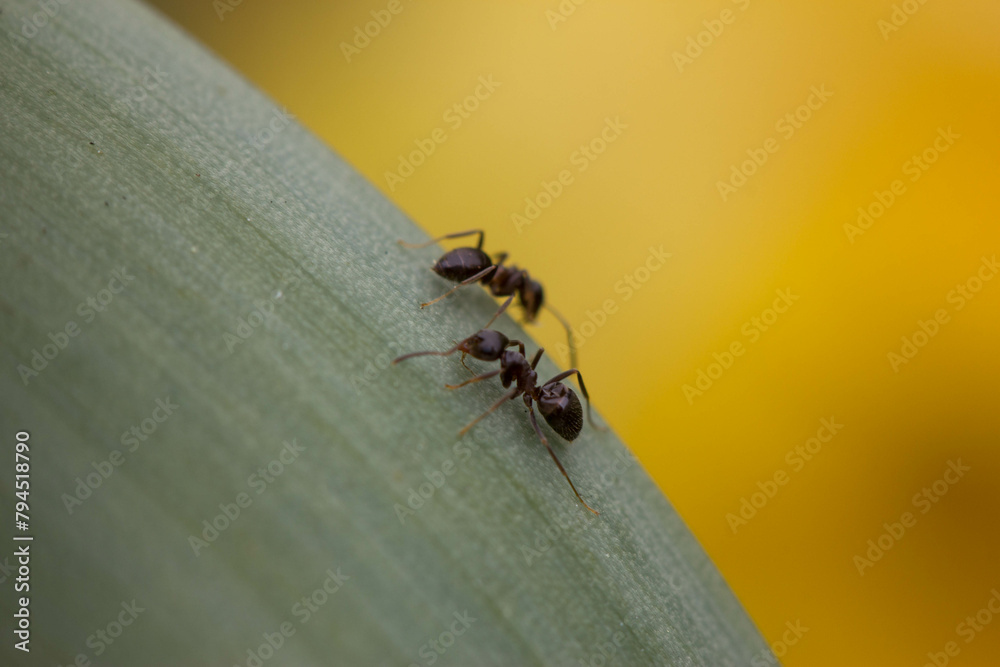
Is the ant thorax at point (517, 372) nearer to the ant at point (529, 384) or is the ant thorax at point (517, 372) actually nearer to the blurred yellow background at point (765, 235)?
the ant at point (529, 384)

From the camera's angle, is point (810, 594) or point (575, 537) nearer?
point (575, 537)

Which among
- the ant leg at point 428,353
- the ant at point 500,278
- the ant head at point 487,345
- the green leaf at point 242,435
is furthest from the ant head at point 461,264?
the green leaf at point 242,435

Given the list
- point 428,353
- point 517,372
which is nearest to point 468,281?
point 517,372

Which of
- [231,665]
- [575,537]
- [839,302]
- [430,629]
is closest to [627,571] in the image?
[575,537]

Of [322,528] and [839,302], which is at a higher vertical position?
[839,302]

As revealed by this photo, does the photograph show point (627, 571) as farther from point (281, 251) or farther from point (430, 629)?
point (281, 251)

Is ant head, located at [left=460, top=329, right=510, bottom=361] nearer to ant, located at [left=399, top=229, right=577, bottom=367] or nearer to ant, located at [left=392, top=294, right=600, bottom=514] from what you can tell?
ant, located at [left=392, top=294, right=600, bottom=514]

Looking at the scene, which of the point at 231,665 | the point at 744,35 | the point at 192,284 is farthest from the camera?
the point at 744,35
